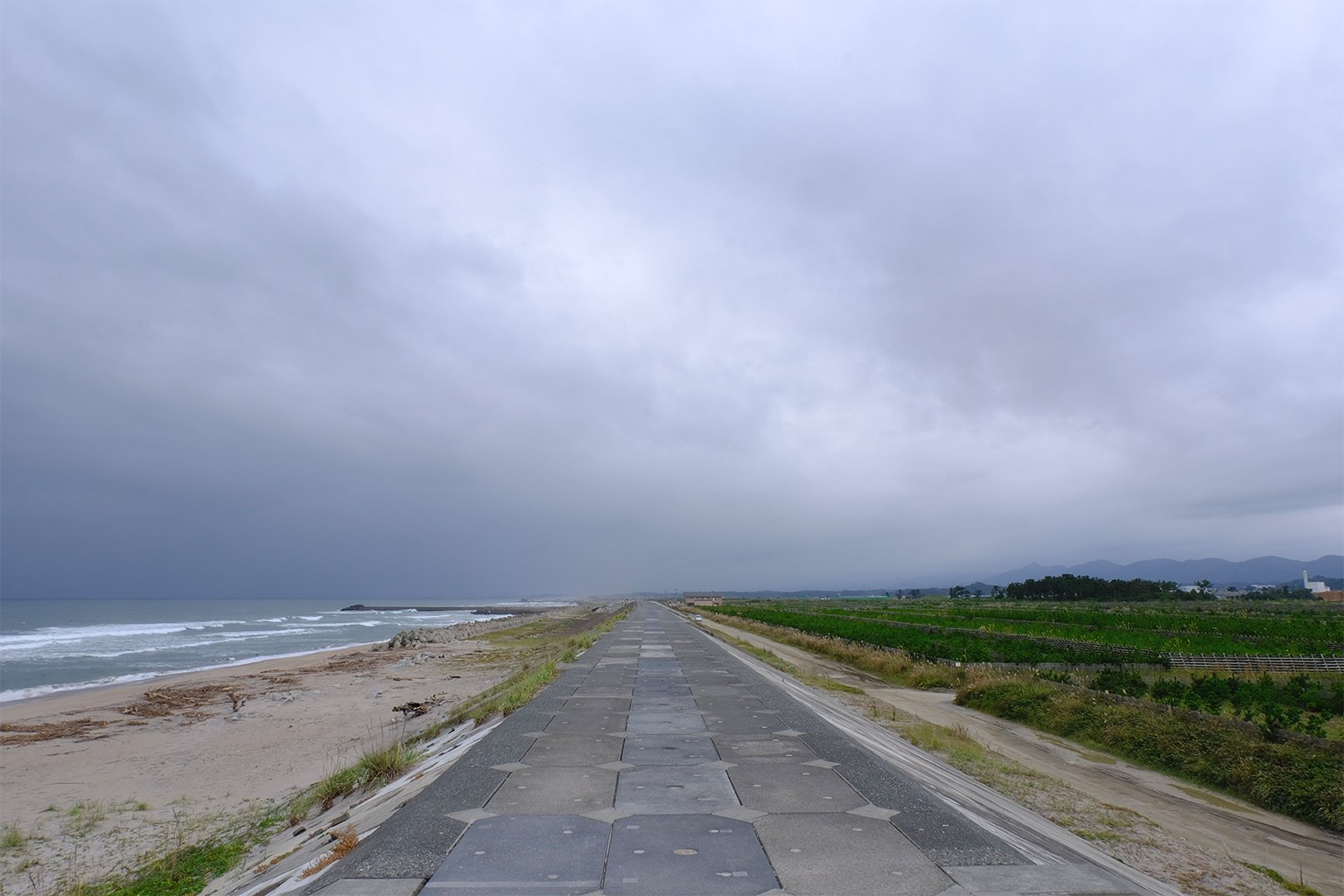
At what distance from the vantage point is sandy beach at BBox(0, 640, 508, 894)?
10617mm

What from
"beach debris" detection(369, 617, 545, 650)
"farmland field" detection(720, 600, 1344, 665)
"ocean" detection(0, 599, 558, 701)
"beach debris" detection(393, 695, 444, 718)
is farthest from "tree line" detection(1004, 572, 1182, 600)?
"beach debris" detection(393, 695, 444, 718)

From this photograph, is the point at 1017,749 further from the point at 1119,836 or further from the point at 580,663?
the point at 580,663

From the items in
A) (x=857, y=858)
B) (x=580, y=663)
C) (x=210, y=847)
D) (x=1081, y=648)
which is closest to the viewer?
(x=857, y=858)

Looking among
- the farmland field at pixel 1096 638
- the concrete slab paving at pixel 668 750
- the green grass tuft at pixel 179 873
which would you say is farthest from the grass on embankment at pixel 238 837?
the farmland field at pixel 1096 638

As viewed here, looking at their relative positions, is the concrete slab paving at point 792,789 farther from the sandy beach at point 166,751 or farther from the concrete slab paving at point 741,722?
the sandy beach at point 166,751

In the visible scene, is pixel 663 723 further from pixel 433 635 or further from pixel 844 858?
pixel 433 635

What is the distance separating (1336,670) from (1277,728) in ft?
59.5

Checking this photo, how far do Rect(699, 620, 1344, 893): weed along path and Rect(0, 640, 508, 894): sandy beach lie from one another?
12977 millimetres

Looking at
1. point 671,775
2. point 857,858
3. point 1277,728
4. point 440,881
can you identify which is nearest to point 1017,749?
point 1277,728

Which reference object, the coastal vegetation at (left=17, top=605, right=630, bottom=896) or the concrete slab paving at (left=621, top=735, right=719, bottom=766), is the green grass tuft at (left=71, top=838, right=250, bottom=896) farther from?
the concrete slab paving at (left=621, top=735, right=719, bottom=766)

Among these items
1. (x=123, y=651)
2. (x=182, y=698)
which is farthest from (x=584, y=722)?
(x=123, y=651)

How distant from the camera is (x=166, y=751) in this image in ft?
56.0

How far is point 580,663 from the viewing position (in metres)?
22.5

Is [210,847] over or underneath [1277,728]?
underneath
